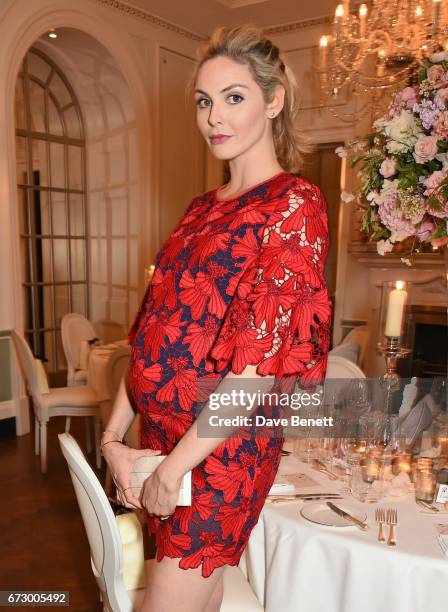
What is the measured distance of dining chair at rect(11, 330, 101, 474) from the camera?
136 inches

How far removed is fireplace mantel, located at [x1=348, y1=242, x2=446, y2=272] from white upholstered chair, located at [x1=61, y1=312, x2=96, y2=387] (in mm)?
2707

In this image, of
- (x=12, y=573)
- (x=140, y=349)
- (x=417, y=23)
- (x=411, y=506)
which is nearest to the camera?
(x=140, y=349)

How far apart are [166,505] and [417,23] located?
118 inches

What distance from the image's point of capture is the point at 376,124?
135 cm

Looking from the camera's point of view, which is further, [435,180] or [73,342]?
[73,342]

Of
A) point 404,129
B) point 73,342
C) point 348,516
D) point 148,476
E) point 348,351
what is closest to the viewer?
point 148,476

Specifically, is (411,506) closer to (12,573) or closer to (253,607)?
(253,607)

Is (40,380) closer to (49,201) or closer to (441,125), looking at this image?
(49,201)

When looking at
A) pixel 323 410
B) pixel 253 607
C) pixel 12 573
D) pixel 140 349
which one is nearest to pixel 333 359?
pixel 323 410

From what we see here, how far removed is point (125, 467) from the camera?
1.20 meters

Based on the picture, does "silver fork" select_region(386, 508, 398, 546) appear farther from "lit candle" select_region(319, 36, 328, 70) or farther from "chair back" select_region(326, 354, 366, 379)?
"lit candle" select_region(319, 36, 328, 70)

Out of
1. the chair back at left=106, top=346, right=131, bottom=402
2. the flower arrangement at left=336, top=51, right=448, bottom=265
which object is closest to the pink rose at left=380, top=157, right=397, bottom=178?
the flower arrangement at left=336, top=51, right=448, bottom=265

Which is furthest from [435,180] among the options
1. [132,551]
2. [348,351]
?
[348,351]

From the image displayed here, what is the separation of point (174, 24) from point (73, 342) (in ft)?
10.9
